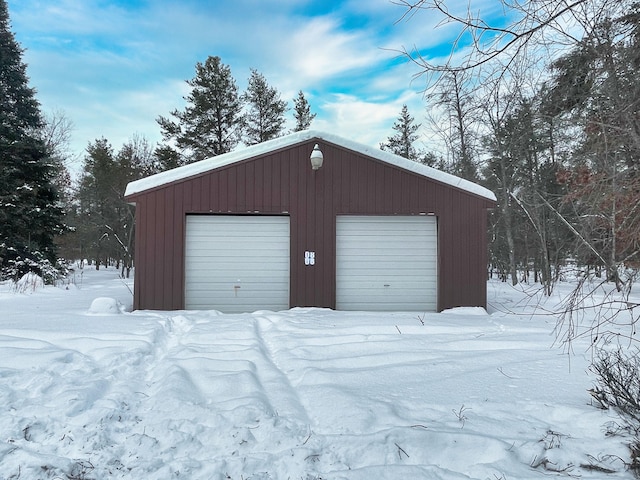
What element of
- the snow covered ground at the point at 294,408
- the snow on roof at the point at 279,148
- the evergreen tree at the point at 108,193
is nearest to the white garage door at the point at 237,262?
the snow on roof at the point at 279,148

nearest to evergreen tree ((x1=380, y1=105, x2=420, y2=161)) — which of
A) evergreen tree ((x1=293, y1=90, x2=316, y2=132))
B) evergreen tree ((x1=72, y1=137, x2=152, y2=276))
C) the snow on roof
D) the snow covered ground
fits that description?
evergreen tree ((x1=293, y1=90, x2=316, y2=132))

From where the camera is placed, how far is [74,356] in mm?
4016

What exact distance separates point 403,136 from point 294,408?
25.4 m

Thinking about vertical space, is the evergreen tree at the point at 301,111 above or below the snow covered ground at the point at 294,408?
above

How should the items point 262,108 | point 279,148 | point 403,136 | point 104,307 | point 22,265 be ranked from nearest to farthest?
point 104,307 → point 279,148 → point 22,265 → point 262,108 → point 403,136

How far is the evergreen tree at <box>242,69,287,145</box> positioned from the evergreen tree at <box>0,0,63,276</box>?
1057 cm

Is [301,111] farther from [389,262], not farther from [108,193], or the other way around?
[389,262]

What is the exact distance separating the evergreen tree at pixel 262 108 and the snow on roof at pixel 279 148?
14.9 meters

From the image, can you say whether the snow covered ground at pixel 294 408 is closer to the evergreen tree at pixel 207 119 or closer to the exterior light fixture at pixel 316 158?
the exterior light fixture at pixel 316 158

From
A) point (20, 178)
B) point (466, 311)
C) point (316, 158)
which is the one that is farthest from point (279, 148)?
point (20, 178)

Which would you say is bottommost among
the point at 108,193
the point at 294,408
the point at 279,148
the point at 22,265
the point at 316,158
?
the point at 294,408

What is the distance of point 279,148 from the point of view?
7973mm

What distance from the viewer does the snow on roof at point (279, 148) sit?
771cm

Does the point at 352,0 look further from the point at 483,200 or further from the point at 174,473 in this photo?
the point at 483,200
